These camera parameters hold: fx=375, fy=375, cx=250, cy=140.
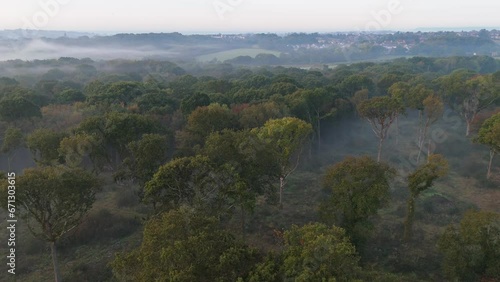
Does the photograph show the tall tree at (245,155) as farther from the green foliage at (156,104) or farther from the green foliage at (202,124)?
the green foliage at (156,104)

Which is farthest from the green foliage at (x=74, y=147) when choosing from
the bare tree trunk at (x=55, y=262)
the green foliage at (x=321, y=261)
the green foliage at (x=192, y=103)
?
the green foliage at (x=321, y=261)

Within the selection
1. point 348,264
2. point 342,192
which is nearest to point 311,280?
point 348,264

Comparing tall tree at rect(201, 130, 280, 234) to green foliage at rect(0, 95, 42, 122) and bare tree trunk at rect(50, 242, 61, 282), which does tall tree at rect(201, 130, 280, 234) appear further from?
green foliage at rect(0, 95, 42, 122)

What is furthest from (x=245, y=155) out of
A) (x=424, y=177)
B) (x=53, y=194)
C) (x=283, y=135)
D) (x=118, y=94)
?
(x=118, y=94)

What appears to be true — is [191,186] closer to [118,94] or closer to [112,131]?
[112,131]

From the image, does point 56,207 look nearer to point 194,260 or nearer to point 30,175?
point 30,175

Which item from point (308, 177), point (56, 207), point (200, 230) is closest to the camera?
point (200, 230)

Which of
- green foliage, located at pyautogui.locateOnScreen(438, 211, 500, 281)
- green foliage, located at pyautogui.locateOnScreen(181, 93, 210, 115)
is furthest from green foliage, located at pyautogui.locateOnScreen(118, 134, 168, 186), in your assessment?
green foliage, located at pyautogui.locateOnScreen(438, 211, 500, 281)
